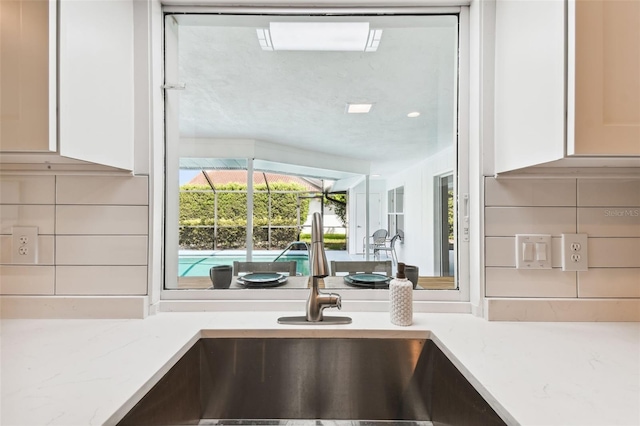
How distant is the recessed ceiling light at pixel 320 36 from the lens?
1229mm

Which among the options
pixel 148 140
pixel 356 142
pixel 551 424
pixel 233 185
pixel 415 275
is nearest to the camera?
pixel 551 424

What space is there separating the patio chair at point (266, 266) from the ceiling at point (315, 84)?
0.62 metres

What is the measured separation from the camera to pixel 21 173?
105 centimetres

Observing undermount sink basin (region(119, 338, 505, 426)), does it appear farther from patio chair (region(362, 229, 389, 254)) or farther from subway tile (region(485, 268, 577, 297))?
patio chair (region(362, 229, 389, 254))

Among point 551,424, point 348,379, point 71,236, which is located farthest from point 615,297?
point 71,236

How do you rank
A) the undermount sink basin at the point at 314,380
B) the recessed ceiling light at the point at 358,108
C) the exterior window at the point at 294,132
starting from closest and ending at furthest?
the undermount sink basin at the point at 314,380 < the exterior window at the point at 294,132 < the recessed ceiling light at the point at 358,108

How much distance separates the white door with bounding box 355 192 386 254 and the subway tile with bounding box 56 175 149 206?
99cm

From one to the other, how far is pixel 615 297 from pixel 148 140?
1687 mm

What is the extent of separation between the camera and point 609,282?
105cm

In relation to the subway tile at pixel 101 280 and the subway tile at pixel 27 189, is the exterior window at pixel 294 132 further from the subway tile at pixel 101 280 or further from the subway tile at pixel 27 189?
the subway tile at pixel 27 189

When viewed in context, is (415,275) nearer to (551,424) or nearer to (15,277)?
(551,424)

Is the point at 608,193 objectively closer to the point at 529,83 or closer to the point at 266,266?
the point at 529,83

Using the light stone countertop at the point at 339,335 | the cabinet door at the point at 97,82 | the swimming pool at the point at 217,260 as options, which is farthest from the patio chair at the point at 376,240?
the cabinet door at the point at 97,82

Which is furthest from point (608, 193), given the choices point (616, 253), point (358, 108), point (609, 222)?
point (358, 108)
